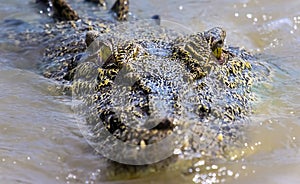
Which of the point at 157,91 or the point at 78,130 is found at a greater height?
the point at 157,91

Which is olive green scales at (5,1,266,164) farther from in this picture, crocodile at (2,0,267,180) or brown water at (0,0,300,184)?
brown water at (0,0,300,184)

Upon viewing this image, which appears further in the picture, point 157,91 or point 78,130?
point 78,130

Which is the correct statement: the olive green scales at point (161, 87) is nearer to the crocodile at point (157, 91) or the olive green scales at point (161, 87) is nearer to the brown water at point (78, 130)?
the crocodile at point (157, 91)

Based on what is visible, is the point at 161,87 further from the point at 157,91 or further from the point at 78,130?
the point at 78,130

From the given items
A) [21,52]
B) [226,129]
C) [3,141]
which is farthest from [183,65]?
[21,52]

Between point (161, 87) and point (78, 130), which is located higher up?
point (161, 87)

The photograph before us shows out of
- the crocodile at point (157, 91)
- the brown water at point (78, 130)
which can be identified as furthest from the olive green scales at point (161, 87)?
the brown water at point (78, 130)

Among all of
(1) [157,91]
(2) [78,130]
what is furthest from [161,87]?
(2) [78,130]
